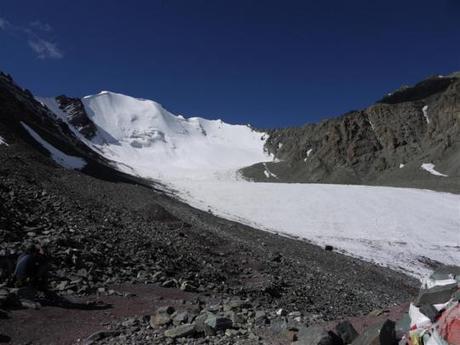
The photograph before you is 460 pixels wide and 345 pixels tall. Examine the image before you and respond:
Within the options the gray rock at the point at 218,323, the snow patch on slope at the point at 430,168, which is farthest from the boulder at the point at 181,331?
the snow patch on slope at the point at 430,168

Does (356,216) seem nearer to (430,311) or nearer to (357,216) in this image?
(357,216)

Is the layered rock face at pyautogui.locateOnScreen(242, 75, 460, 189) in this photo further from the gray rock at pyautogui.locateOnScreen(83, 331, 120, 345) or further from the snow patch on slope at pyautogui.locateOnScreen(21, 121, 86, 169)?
the gray rock at pyautogui.locateOnScreen(83, 331, 120, 345)

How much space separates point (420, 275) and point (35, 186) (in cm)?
2485

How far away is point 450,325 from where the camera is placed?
261 inches

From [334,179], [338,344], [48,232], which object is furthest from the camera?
[334,179]

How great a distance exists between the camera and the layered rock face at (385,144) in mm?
117125

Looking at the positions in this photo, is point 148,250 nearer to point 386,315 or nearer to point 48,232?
point 48,232

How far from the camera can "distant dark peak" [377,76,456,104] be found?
158625mm

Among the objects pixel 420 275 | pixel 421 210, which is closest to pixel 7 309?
pixel 420 275

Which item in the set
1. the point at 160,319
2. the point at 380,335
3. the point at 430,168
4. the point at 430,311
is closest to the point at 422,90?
the point at 430,168

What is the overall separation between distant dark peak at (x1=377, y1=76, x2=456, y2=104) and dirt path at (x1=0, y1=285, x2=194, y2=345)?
16242 cm

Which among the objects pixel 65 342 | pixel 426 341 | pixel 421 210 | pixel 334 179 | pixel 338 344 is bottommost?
pixel 65 342

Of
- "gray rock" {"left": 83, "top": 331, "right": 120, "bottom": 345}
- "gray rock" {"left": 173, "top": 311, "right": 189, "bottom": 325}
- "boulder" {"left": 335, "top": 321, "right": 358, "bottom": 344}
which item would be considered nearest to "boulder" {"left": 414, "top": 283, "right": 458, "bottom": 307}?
"boulder" {"left": 335, "top": 321, "right": 358, "bottom": 344}

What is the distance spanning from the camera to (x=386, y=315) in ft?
32.7
